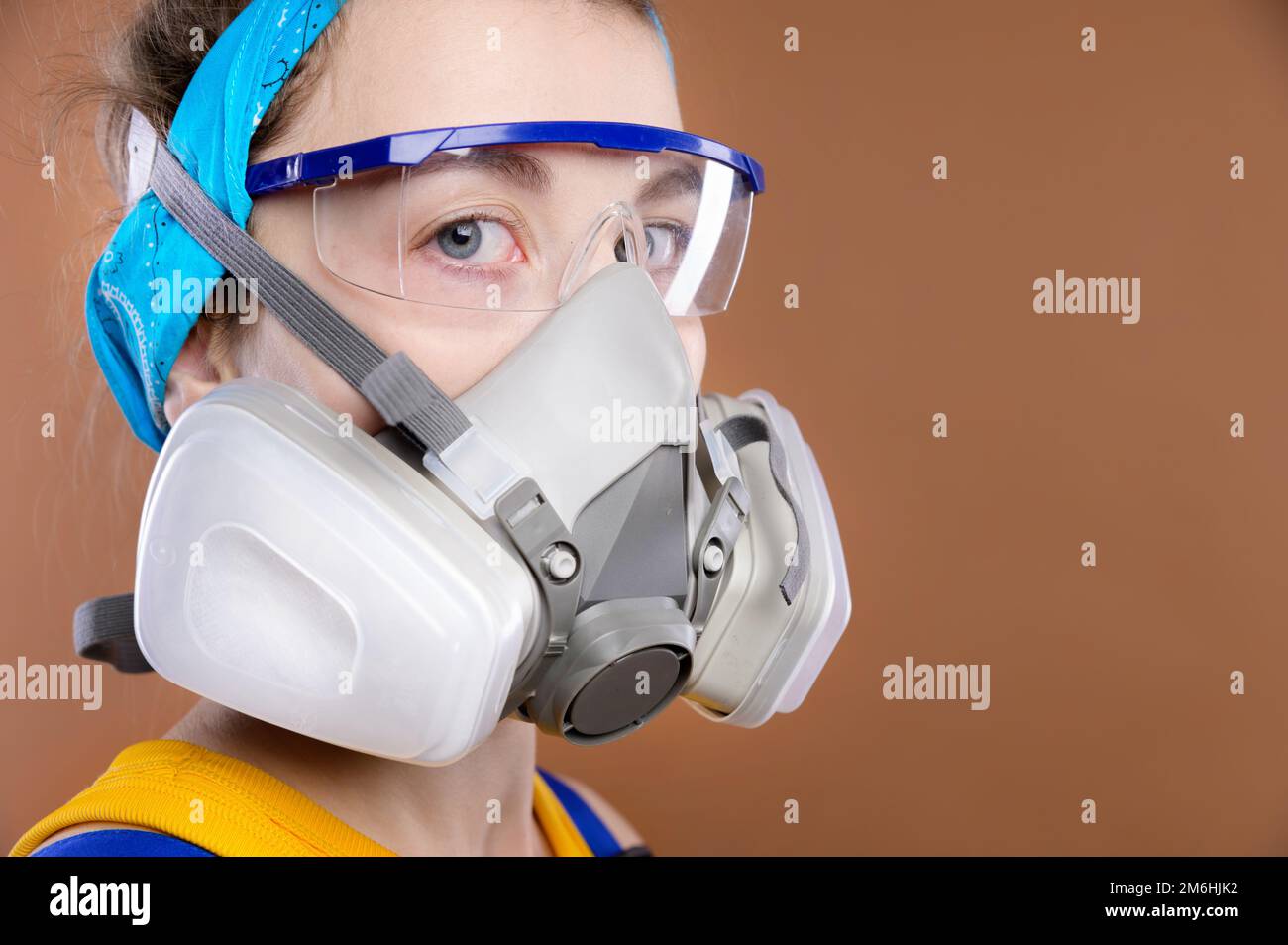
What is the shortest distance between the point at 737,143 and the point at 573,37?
3.78 ft

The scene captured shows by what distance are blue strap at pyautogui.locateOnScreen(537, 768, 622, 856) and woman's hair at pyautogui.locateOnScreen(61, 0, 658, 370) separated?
106 centimetres

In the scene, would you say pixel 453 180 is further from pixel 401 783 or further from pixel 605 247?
pixel 401 783

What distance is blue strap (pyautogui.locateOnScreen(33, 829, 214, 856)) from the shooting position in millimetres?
1289

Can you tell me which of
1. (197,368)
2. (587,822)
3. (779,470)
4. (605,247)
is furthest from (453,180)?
(587,822)

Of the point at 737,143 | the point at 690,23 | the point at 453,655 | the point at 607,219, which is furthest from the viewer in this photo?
the point at 737,143

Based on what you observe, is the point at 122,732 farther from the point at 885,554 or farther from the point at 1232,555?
the point at 1232,555

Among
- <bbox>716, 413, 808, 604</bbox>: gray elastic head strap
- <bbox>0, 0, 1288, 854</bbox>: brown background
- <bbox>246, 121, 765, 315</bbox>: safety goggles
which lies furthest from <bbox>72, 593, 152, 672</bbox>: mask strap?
<bbox>0, 0, 1288, 854</bbox>: brown background

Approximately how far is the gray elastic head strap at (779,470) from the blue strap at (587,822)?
765 millimetres

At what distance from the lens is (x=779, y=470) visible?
165cm

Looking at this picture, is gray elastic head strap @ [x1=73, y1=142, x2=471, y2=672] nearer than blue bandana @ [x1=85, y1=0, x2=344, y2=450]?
Yes

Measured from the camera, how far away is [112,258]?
1606mm

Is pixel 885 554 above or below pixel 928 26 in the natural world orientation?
below

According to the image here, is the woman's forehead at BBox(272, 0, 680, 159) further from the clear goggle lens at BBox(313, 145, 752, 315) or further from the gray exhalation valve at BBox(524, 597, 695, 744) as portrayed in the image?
the gray exhalation valve at BBox(524, 597, 695, 744)

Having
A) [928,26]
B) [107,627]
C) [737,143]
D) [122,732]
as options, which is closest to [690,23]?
[737,143]
